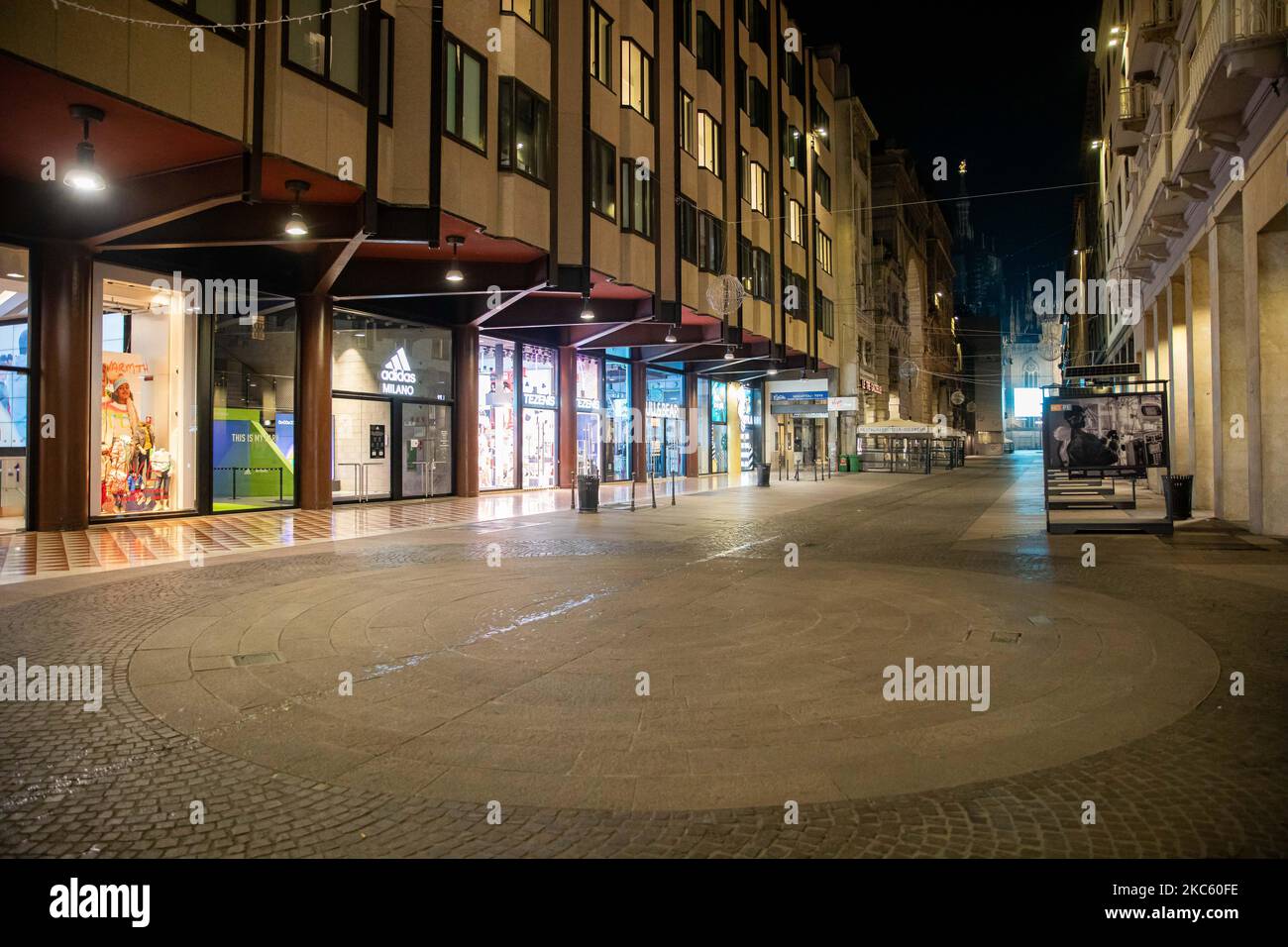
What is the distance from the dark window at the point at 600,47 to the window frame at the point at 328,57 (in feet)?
27.6

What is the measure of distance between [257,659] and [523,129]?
16177mm

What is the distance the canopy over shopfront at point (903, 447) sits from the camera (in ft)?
153

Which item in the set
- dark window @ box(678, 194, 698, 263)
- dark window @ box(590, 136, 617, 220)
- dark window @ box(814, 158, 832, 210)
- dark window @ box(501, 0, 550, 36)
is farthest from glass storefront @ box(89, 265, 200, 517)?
dark window @ box(814, 158, 832, 210)

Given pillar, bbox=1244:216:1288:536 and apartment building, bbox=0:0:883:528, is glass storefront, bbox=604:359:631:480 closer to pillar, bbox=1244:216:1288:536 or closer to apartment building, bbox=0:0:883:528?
apartment building, bbox=0:0:883:528

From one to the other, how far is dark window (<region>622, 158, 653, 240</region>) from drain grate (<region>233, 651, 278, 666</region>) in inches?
747

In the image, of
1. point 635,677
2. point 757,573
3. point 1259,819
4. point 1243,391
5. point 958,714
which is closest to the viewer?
point 1259,819

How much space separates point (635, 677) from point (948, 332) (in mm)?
105816

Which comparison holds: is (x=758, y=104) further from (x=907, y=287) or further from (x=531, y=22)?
(x=907, y=287)

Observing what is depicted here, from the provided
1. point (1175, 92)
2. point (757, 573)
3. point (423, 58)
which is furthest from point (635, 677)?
point (1175, 92)

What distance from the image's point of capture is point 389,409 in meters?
21.7

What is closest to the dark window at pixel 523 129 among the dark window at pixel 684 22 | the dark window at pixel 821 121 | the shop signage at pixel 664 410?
the dark window at pixel 684 22

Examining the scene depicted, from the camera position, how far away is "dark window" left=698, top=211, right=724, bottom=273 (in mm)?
28359
